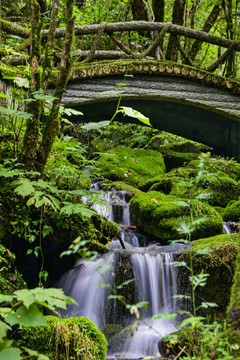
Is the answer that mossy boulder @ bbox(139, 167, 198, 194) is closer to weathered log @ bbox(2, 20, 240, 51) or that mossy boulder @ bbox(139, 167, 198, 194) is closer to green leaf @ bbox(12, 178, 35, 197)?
weathered log @ bbox(2, 20, 240, 51)

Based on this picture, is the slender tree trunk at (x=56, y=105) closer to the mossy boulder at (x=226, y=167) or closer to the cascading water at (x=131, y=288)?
the cascading water at (x=131, y=288)

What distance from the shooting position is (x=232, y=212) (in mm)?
6359

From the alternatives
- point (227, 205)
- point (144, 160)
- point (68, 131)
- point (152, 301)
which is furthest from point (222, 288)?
point (68, 131)

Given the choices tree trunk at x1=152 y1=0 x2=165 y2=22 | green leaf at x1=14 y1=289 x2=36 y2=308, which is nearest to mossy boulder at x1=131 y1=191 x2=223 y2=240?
green leaf at x1=14 y1=289 x2=36 y2=308

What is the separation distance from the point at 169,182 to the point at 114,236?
282cm

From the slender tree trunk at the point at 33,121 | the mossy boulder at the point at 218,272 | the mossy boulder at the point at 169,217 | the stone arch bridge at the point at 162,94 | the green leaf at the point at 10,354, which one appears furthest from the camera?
the stone arch bridge at the point at 162,94

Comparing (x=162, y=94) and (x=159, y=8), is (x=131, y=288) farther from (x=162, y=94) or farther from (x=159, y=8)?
(x=159, y=8)

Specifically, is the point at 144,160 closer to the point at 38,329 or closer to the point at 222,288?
the point at 222,288

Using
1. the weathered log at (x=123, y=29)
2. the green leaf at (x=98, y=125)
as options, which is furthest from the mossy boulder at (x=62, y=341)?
the weathered log at (x=123, y=29)

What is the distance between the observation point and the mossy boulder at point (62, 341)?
8.63 feet

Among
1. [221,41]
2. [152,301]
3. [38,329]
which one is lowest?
[152,301]

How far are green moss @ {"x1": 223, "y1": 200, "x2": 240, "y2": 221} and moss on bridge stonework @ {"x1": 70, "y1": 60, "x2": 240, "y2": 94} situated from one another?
10.7 ft

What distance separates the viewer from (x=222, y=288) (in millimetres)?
4043

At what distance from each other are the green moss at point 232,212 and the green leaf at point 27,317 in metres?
5.20
